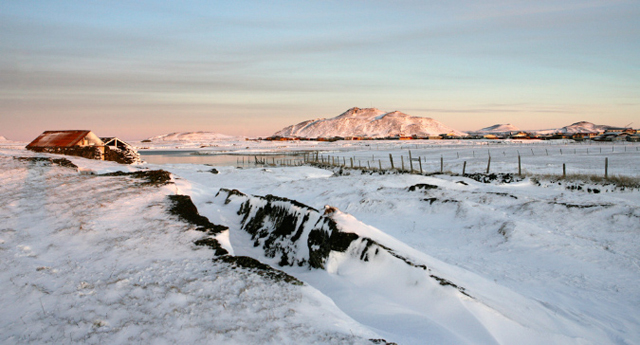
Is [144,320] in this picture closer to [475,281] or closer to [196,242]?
[196,242]

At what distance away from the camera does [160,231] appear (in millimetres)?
6867

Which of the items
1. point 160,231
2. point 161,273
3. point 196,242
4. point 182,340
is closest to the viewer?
point 182,340

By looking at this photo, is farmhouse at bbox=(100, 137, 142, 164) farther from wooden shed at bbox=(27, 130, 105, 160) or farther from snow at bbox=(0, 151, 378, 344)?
snow at bbox=(0, 151, 378, 344)

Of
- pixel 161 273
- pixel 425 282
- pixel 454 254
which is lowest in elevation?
pixel 454 254

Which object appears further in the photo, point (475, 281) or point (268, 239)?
point (268, 239)

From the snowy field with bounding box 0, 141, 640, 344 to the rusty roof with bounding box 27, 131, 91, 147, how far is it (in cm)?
1413

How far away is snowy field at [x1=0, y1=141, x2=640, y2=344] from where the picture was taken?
13.1ft

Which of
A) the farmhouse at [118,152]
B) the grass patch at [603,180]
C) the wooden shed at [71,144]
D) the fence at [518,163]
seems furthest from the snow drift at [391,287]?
the farmhouse at [118,152]

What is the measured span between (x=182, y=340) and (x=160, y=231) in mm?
3681

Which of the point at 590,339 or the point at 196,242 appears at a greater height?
the point at 196,242

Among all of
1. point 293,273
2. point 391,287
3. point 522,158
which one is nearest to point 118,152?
point 293,273

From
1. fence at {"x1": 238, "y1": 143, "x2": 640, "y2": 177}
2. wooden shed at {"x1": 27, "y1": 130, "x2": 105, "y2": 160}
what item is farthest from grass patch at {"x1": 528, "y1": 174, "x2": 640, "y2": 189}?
wooden shed at {"x1": 27, "y1": 130, "x2": 105, "y2": 160}

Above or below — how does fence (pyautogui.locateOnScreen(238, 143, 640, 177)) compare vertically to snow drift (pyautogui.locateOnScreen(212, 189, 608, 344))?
below

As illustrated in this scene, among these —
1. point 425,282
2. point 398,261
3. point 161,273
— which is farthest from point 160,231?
point 425,282
